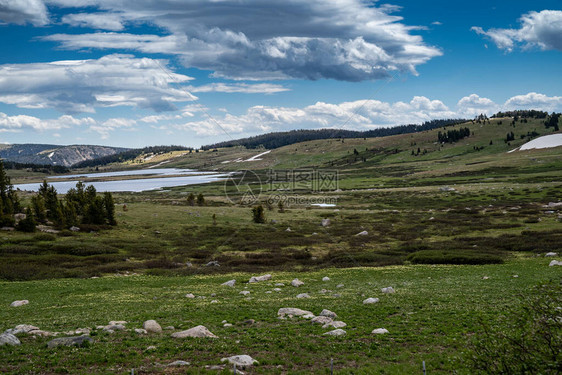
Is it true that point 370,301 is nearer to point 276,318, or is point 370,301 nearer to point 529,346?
point 276,318

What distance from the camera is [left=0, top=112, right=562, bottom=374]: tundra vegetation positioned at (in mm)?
15172

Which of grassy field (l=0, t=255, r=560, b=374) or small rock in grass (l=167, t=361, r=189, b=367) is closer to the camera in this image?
small rock in grass (l=167, t=361, r=189, b=367)

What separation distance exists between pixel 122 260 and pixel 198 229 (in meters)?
25.5

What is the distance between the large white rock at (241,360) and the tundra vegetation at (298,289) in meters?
0.48

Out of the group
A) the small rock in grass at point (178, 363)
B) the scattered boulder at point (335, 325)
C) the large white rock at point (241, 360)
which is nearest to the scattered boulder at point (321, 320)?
the scattered boulder at point (335, 325)

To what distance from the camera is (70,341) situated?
17516 millimetres

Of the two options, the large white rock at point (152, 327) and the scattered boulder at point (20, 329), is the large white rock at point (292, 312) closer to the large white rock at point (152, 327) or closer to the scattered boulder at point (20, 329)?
the large white rock at point (152, 327)

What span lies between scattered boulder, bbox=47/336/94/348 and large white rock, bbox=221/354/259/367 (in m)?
7.28

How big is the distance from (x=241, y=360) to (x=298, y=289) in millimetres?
16875

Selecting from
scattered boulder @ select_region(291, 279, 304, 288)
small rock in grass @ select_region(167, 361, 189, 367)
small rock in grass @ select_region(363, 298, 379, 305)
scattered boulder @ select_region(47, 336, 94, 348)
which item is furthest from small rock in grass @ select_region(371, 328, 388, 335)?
scattered boulder @ select_region(291, 279, 304, 288)

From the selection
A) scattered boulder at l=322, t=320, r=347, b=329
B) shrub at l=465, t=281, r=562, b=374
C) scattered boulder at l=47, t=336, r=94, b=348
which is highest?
shrub at l=465, t=281, r=562, b=374

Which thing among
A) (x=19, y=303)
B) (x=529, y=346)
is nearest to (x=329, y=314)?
(x=529, y=346)

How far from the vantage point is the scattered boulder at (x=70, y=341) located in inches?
673

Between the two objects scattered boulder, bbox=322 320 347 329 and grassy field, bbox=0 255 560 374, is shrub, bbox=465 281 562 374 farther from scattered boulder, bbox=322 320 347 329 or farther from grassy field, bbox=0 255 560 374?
scattered boulder, bbox=322 320 347 329
